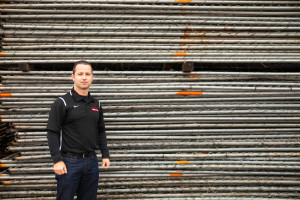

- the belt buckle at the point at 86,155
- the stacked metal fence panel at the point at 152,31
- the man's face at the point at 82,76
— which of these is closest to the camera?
the man's face at the point at 82,76

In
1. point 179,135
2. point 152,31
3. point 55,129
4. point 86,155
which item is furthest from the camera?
point 179,135

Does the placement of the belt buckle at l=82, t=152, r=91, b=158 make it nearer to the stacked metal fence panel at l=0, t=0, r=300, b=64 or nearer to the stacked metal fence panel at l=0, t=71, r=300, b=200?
the stacked metal fence panel at l=0, t=71, r=300, b=200

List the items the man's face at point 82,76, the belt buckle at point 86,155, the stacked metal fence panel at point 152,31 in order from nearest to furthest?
the man's face at point 82,76 < the belt buckle at point 86,155 < the stacked metal fence panel at point 152,31

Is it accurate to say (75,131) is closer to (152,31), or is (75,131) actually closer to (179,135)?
(179,135)

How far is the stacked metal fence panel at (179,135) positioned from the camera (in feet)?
9.59

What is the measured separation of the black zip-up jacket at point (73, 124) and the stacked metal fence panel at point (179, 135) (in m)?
0.65

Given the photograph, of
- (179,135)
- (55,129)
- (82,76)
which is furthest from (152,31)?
(55,129)

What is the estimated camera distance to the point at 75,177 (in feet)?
7.39

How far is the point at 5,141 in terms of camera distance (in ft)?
10.9

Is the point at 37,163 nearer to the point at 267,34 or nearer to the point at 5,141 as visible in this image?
the point at 5,141

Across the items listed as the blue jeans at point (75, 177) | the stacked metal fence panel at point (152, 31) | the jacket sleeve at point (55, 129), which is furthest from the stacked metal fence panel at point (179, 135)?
the jacket sleeve at point (55, 129)

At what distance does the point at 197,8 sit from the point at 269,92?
1.83 m

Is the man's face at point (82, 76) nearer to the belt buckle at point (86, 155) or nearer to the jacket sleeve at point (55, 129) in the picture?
the jacket sleeve at point (55, 129)

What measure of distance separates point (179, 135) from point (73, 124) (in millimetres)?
1718
